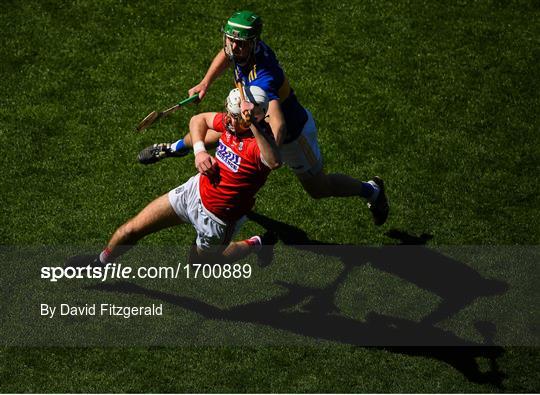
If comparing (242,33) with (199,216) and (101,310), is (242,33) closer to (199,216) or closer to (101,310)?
(199,216)

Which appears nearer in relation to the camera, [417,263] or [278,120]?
[278,120]

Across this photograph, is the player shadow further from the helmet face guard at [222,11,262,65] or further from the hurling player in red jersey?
the helmet face guard at [222,11,262,65]

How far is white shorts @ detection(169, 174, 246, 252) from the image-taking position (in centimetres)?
970

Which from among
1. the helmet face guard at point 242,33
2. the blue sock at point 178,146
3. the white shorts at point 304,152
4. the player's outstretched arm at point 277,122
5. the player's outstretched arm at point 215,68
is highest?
the helmet face guard at point 242,33

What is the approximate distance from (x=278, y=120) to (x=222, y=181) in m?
0.81

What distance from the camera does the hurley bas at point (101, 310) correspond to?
1015 centimetres

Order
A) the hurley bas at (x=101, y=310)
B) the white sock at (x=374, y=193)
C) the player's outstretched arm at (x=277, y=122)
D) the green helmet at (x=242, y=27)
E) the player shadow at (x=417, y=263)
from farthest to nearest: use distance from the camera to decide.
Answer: the white sock at (x=374, y=193) < the player shadow at (x=417, y=263) < the hurley bas at (x=101, y=310) < the green helmet at (x=242, y=27) < the player's outstretched arm at (x=277, y=122)

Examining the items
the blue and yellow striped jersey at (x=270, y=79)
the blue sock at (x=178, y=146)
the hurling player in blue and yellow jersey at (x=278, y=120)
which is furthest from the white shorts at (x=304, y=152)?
the blue sock at (x=178, y=146)

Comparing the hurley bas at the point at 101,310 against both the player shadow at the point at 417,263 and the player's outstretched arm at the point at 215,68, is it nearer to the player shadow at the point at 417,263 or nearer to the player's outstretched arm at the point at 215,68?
the player shadow at the point at 417,263

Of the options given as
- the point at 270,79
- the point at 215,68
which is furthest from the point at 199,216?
the point at 215,68

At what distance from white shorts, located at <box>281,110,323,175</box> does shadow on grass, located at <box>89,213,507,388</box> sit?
3.19ft

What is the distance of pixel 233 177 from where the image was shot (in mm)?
9477

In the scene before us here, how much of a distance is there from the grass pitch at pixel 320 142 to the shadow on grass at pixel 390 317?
8 centimetres

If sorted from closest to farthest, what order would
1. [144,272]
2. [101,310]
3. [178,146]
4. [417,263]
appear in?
[101,310] < [144,272] < [417,263] < [178,146]
